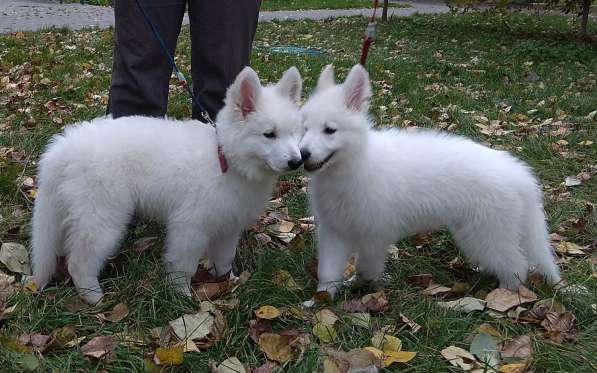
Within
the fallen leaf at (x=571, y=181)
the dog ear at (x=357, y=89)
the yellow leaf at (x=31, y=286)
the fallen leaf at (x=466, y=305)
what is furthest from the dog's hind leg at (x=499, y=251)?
the yellow leaf at (x=31, y=286)

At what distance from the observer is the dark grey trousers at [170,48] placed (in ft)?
10.3

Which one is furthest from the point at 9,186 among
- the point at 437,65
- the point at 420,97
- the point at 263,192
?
the point at 437,65

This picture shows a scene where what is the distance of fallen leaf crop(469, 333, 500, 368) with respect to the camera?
2.05 m

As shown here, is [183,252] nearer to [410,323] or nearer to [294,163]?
[294,163]

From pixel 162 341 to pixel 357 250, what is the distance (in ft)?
3.37

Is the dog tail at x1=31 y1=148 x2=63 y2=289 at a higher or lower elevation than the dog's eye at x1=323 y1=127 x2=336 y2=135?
lower

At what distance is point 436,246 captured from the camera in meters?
3.19

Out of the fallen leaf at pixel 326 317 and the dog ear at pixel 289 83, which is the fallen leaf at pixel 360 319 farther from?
the dog ear at pixel 289 83

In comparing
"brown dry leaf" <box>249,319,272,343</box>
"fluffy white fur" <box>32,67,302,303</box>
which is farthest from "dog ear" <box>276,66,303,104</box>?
"brown dry leaf" <box>249,319,272,343</box>

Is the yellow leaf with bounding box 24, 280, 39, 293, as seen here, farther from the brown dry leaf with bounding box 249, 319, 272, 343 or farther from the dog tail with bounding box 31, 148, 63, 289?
the brown dry leaf with bounding box 249, 319, 272, 343

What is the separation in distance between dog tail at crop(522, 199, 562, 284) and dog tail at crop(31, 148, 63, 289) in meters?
2.16

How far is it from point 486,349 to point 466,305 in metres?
0.34

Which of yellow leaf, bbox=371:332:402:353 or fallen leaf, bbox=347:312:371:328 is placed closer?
yellow leaf, bbox=371:332:402:353

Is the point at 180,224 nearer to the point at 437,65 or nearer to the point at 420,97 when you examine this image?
the point at 420,97
